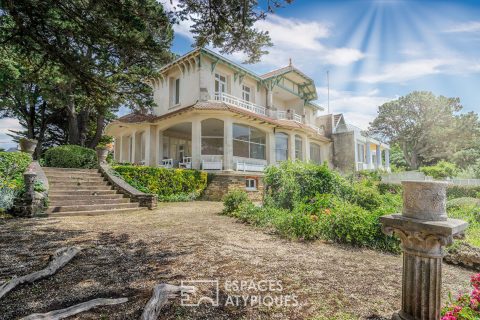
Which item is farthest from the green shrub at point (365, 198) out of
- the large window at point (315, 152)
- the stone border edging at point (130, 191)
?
the large window at point (315, 152)

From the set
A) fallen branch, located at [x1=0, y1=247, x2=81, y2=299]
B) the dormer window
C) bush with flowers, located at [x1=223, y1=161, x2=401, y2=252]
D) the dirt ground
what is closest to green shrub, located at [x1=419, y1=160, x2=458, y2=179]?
the dormer window

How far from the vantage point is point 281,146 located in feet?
67.6

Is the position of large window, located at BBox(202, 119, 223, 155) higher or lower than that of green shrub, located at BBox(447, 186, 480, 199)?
higher

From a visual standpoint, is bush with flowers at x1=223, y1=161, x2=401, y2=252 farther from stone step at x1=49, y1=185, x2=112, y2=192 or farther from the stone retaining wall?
the stone retaining wall

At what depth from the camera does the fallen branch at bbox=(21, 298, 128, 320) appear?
2.18 m

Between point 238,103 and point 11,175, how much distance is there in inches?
531

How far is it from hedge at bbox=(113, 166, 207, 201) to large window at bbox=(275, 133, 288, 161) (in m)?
7.46

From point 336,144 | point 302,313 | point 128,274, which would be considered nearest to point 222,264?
point 128,274

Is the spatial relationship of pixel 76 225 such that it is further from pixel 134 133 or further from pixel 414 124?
pixel 414 124

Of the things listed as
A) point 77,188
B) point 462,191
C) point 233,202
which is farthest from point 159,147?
point 462,191

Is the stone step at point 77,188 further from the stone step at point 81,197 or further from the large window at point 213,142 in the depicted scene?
the large window at point 213,142

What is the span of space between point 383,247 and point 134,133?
19713 millimetres

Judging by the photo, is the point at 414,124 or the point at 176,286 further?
the point at 414,124

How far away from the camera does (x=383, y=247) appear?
5238 millimetres
